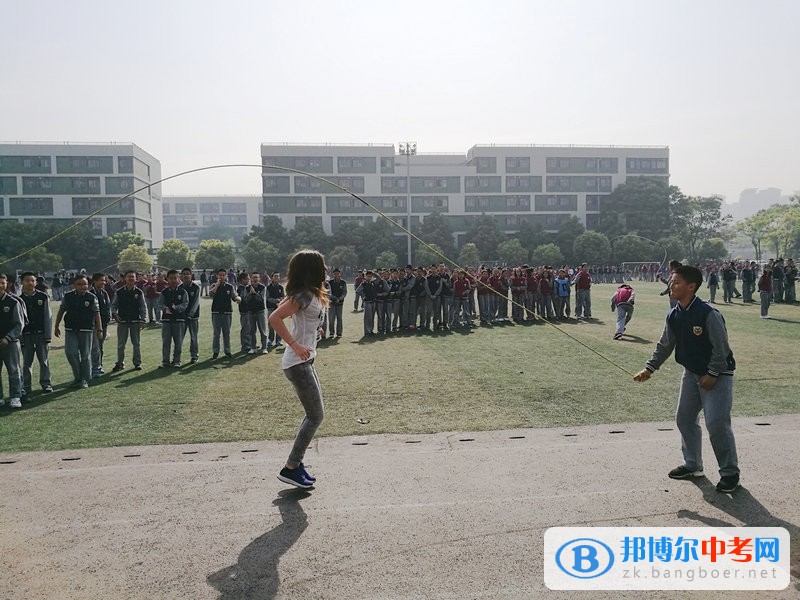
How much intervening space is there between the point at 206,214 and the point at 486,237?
409ft

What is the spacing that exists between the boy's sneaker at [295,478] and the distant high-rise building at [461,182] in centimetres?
7891

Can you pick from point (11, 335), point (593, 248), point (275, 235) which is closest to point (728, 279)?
point (11, 335)

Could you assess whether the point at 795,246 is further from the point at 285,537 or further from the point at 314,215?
the point at 285,537

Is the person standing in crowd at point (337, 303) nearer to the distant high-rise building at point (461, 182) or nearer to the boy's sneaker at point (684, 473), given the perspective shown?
the boy's sneaker at point (684, 473)

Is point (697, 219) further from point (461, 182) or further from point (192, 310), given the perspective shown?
point (192, 310)

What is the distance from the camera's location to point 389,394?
31.8 ft

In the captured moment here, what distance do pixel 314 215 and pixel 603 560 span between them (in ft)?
273

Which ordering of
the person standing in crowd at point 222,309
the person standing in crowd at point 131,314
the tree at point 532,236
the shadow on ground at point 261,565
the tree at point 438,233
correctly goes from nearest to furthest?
the shadow on ground at point 261,565, the person standing in crowd at point 131,314, the person standing in crowd at point 222,309, the tree at point 438,233, the tree at point 532,236

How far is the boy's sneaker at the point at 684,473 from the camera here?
552 centimetres

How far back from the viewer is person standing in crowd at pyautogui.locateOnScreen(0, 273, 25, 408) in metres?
9.11

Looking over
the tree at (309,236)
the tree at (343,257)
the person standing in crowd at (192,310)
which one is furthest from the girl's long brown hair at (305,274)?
the tree at (309,236)

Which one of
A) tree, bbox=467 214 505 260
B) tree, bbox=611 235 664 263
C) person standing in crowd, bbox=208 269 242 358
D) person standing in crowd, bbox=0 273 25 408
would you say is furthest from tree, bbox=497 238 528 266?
person standing in crowd, bbox=0 273 25 408

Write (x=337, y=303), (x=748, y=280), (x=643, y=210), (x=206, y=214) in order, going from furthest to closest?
(x=206, y=214), (x=643, y=210), (x=748, y=280), (x=337, y=303)

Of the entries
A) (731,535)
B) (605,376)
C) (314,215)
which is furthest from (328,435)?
(314,215)
